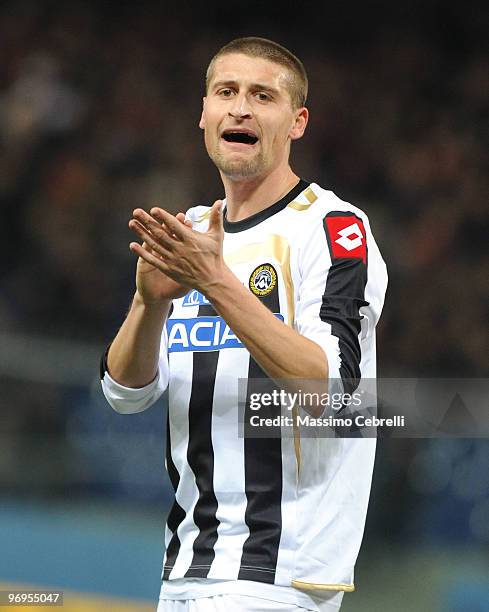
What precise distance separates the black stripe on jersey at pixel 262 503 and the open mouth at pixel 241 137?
49 cm

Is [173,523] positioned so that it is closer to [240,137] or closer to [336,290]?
[336,290]

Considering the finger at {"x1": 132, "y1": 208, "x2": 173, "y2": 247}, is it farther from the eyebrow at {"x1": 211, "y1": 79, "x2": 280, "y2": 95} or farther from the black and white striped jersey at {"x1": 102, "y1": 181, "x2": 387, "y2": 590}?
the eyebrow at {"x1": 211, "y1": 79, "x2": 280, "y2": 95}

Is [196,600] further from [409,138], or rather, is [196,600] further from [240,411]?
[409,138]

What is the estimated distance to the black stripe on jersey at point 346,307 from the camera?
254 cm

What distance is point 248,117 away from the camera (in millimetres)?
2914

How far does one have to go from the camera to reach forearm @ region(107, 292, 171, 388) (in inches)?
109

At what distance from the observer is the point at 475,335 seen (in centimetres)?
693

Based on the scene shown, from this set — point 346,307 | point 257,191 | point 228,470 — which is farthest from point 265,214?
point 228,470

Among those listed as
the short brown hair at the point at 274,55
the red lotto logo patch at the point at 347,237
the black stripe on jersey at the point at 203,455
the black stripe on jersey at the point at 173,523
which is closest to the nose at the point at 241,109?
the short brown hair at the point at 274,55

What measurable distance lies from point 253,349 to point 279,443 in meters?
0.37

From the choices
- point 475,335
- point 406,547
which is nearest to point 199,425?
point 406,547

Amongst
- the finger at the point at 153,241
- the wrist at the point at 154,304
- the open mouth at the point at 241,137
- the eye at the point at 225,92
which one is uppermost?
the eye at the point at 225,92

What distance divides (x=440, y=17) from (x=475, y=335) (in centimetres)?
280

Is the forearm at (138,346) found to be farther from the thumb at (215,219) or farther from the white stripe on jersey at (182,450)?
the thumb at (215,219)
